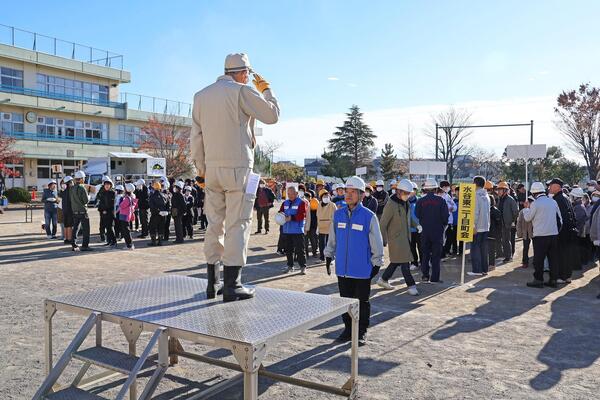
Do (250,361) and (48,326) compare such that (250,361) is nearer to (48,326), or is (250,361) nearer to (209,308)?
(209,308)

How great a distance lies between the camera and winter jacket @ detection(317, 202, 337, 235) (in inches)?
483

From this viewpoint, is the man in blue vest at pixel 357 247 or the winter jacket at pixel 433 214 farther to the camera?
the winter jacket at pixel 433 214

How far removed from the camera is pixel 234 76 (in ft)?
15.1

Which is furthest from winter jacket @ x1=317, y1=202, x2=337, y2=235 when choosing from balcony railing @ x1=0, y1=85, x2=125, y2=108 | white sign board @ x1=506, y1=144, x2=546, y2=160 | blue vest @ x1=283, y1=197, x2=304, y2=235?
balcony railing @ x1=0, y1=85, x2=125, y2=108

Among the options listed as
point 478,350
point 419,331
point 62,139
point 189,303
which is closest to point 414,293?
point 419,331

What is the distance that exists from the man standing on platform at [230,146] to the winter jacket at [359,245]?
1831 mm

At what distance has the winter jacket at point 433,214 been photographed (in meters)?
9.38

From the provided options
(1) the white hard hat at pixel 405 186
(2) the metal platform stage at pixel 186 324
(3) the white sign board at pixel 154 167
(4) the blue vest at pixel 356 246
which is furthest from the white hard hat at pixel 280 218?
(3) the white sign board at pixel 154 167

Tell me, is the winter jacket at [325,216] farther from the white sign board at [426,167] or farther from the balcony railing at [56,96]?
the balcony railing at [56,96]

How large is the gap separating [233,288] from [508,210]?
9.60 metres

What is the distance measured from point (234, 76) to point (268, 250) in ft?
34.3

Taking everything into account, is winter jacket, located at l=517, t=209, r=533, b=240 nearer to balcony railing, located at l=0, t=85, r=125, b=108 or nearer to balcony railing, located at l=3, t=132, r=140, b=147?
balcony railing, located at l=3, t=132, r=140, b=147

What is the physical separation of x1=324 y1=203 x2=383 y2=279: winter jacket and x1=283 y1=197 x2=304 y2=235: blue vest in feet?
15.2

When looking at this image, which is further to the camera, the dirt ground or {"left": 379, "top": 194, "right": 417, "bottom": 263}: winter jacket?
→ {"left": 379, "top": 194, "right": 417, "bottom": 263}: winter jacket
